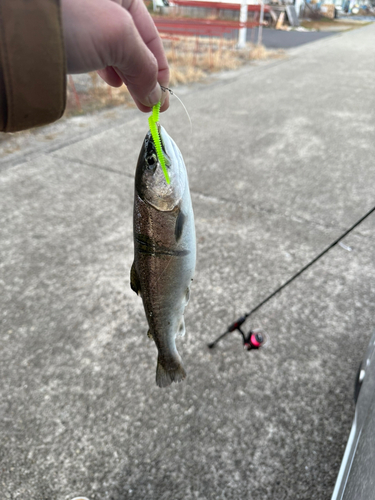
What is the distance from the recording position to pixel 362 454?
1379mm

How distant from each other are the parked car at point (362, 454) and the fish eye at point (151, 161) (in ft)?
3.95

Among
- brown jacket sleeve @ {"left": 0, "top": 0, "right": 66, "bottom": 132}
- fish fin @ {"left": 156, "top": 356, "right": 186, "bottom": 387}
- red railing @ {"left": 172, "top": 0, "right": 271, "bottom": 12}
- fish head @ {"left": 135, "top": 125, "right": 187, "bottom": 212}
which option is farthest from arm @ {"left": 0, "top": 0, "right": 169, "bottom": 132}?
red railing @ {"left": 172, "top": 0, "right": 271, "bottom": 12}

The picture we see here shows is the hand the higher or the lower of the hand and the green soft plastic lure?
the higher

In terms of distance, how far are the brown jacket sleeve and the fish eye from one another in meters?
0.33

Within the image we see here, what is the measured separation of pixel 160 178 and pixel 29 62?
480 millimetres

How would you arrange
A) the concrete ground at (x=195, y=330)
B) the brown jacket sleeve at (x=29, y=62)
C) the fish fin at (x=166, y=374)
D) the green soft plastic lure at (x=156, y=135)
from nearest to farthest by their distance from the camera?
the brown jacket sleeve at (x=29, y=62) → the green soft plastic lure at (x=156, y=135) → the fish fin at (x=166, y=374) → the concrete ground at (x=195, y=330)

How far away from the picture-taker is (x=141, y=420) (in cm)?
205

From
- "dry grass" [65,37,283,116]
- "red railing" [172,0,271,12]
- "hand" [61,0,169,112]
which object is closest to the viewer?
"hand" [61,0,169,112]

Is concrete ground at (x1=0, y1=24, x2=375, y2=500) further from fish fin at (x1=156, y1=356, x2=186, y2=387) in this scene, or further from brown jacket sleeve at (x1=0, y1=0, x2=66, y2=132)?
brown jacket sleeve at (x1=0, y1=0, x2=66, y2=132)

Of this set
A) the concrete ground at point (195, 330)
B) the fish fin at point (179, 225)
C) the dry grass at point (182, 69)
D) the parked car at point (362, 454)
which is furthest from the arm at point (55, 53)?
the dry grass at point (182, 69)

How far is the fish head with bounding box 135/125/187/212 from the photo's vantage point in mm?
1188

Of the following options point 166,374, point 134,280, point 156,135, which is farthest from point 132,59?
point 166,374

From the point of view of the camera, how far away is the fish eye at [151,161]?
47.3 inches

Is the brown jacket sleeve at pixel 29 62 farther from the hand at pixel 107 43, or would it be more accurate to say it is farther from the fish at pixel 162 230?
the fish at pixel 162 230
